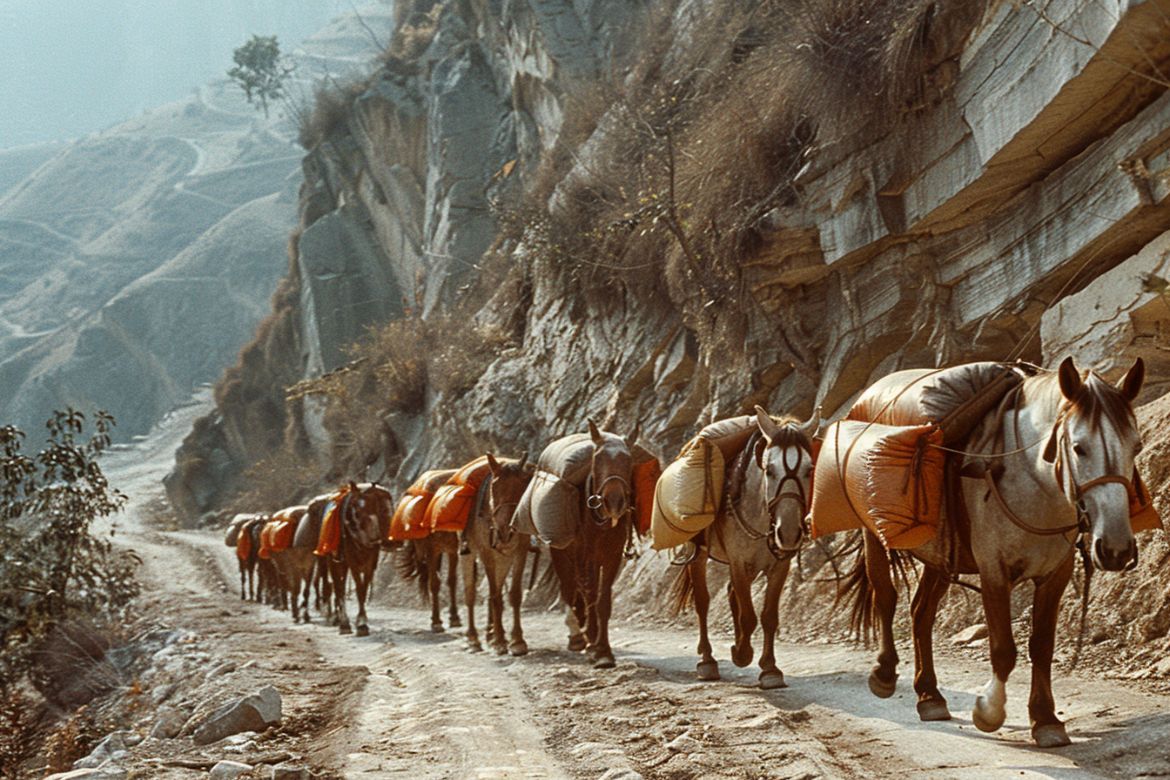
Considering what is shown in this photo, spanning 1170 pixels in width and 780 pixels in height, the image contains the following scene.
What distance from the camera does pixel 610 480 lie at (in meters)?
11.2

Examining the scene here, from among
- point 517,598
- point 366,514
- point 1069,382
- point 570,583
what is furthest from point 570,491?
point 366,514

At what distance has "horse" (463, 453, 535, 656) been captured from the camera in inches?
548

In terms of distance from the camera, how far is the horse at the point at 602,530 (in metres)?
11.1

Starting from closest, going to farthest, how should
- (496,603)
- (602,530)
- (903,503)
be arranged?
(903,503) < (602,530) < (496,603)

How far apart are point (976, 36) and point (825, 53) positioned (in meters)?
2.76

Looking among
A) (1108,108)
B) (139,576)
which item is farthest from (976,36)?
(139,576)

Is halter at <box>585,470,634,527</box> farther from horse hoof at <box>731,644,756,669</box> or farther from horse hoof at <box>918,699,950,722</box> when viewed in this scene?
horse hoof at <box>918,699,950,722</box>

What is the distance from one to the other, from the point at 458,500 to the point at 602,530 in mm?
4158

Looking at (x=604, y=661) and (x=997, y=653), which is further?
(x=604, y=661)

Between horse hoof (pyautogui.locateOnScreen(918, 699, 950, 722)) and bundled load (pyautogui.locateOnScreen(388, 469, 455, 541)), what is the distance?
10644 mm

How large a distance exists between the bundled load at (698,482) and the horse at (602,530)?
121 cm

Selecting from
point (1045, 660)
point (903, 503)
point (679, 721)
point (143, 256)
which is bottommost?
point (679, 721)

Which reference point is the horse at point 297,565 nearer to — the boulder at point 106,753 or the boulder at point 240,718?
the boulder at point 106,753

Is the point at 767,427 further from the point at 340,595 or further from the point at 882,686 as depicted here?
the point at 340,595
